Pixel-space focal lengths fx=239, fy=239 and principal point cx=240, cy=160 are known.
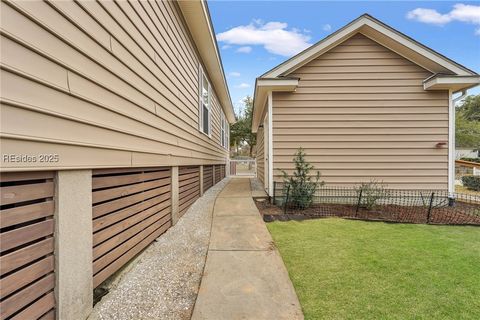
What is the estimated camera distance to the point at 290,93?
6203mm

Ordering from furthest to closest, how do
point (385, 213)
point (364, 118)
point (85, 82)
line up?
point (364, 118) → point (385, 213) → point (85, 82)

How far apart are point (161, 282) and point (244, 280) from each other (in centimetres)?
89

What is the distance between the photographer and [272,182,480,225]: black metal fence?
5148 mm

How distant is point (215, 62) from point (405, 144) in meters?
6.05

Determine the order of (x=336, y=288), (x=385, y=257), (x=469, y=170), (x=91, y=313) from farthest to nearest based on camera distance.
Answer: (x=469, y=170) → (x=385, y=257) → (x=336, y=288) → (x=91, y=313)

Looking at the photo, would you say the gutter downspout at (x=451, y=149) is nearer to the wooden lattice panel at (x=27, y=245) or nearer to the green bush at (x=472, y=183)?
the green bush at (x=472, y=183)

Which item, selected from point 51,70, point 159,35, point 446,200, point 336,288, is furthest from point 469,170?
point 51,70

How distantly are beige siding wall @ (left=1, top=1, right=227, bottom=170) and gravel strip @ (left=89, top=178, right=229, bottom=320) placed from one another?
1235 millimetres

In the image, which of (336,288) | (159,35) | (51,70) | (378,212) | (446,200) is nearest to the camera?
(51,70)

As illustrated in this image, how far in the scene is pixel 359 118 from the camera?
6215mm

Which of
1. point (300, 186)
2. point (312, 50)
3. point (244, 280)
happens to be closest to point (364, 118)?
point (312, 50)

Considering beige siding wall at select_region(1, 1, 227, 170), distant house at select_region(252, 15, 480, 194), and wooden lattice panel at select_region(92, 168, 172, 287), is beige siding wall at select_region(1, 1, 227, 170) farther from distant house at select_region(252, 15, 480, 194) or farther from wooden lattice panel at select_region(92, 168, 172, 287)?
distant house at select_region(252, 15, 480, 194)

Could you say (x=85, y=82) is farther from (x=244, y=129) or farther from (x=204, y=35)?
(x=244, y=129)

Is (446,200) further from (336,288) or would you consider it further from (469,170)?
(469,170)
